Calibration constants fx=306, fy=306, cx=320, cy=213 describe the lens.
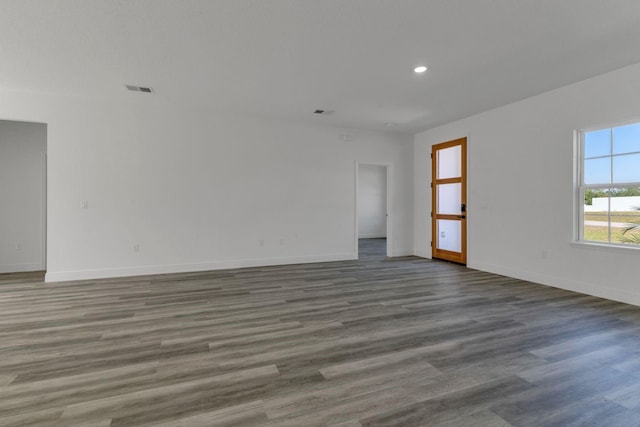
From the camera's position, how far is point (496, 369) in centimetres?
218

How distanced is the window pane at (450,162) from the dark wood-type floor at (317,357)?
2775 mm

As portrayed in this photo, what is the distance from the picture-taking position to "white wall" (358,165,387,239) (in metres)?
11.1

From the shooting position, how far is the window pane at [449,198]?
20.0ft

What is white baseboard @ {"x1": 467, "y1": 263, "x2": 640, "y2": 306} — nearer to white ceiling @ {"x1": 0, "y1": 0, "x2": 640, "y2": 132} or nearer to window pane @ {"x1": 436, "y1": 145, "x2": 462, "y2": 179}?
window pane @ {"x1": 436, "y1": 145, "x2": 462, "y2": 179}

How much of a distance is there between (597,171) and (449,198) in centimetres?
247

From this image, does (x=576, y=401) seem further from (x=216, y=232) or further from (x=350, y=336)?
(x=216, y=232)

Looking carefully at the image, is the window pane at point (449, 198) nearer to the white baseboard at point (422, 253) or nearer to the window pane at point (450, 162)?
the window pane at point (450, 162)

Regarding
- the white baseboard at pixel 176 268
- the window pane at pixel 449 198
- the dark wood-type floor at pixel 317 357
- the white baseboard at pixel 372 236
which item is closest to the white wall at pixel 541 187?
the window pane at pixel 449 198

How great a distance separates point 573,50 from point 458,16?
1608mm

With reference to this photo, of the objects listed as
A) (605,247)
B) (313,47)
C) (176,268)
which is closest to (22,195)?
(176,268)

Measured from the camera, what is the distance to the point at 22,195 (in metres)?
5.46

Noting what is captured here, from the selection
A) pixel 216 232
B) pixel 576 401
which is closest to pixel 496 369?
pixel 576 401

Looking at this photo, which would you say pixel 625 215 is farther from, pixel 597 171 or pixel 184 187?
pixel 184 187

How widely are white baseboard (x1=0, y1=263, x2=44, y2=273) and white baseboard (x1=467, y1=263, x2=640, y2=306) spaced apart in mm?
8087
